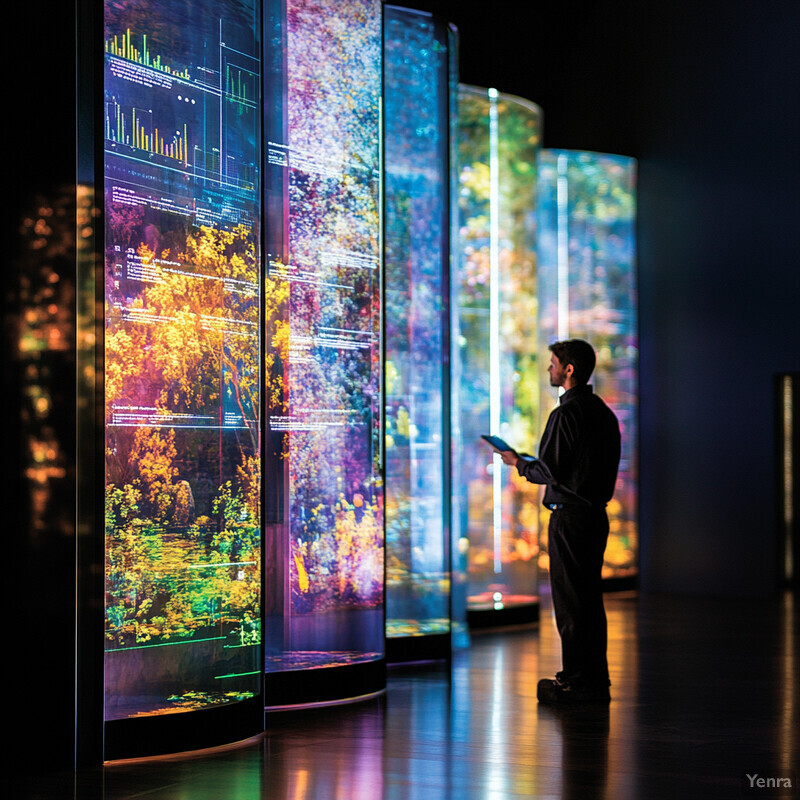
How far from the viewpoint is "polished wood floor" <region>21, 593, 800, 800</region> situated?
155 inches

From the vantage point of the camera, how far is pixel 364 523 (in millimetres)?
5852

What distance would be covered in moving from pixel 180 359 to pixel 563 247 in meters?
6.71

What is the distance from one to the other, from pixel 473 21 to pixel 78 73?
4971mm

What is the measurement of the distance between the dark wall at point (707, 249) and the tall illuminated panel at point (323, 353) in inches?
161

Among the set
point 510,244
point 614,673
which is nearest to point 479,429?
point 510,244

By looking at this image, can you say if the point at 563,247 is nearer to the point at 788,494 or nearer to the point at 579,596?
the point at 788,494

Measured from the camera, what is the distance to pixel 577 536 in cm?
557

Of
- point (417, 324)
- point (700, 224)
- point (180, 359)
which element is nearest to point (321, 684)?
point (180, 359)

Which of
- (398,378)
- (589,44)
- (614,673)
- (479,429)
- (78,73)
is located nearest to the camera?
(78,73)

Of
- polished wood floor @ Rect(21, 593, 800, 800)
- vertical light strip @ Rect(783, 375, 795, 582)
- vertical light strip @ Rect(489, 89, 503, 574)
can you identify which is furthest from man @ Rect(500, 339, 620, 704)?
vertical light strip @ Rect(783, 375, 795, 582)

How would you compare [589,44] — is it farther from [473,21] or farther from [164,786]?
[164,786]

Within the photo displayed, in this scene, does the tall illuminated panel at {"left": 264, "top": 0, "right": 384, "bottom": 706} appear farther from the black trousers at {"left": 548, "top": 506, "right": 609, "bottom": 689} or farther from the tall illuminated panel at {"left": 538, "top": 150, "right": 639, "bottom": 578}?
the tall illuminated panel at {"left": 538, "top": 150, "right": 639, "bottom": 578}

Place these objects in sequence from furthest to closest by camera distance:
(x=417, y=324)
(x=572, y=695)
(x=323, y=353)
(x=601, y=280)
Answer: (x=601, y=280) → (x=417, y=324) → (x=323, y=353) → (x=572, y=695)

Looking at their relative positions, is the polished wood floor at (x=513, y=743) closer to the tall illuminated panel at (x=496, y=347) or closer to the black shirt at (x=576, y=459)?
the black shirt at (x=576, y=459)
